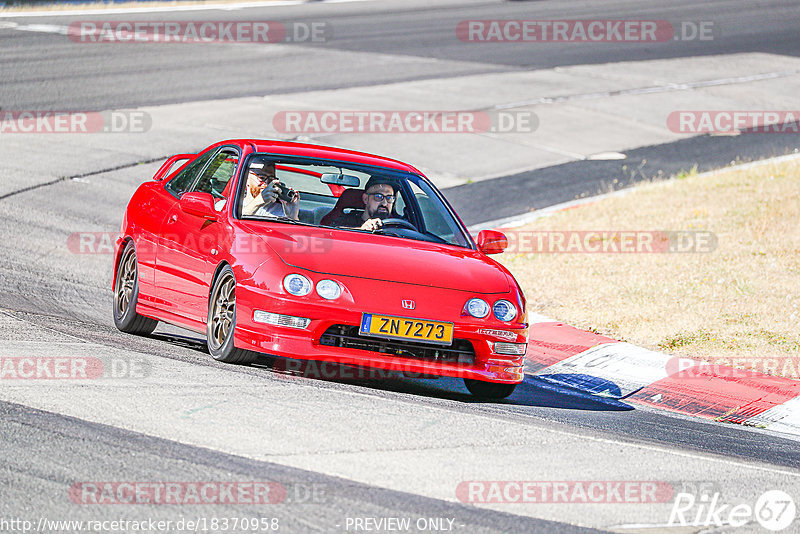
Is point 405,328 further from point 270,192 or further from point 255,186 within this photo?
point 255,186

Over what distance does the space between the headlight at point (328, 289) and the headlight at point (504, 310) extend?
1039 mm

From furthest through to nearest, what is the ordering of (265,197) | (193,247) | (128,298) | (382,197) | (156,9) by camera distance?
(156,9)
(128,298)
(382,197)
(265,197)
(193,247)

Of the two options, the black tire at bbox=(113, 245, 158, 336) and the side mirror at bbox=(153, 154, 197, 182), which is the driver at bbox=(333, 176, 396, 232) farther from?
the side mirror at bbox=(153, 154, 197, 182)

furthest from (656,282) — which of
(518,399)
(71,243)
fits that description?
(71,243)

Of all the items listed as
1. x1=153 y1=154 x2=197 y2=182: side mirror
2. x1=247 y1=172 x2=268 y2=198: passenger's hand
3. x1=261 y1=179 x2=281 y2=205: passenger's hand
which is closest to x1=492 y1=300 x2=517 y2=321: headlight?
x1=261 y1=179 x2=281 y2=205: passenger's hand

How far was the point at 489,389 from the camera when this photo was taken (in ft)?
25.8

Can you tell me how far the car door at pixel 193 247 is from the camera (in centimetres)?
781

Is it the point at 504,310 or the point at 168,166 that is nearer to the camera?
the point at 504,310

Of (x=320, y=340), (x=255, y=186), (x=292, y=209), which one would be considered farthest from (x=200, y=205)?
(x=320, y=340)

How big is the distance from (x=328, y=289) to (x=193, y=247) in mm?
1365

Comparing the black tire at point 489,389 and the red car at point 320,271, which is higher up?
the red car at point 320,271

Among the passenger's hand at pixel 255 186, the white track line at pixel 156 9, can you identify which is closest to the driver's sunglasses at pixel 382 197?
the passenger's hand at pixel 255 186

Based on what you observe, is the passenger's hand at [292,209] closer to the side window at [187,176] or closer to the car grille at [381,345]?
the side window at [187,176]

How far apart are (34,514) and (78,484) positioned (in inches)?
13.9
